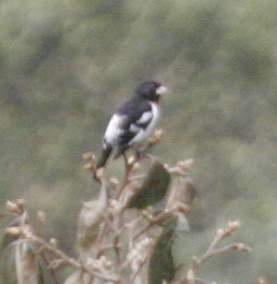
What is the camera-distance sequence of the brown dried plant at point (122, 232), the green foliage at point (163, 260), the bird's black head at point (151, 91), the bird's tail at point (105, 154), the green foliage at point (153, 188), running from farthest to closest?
the bird's black head at point (151, 91) < the bird's tail at point (105, 154) < the green foliage at point (153, 188) < the green foliage at point (163, 260) < the brown dried plant at point (122, 232)

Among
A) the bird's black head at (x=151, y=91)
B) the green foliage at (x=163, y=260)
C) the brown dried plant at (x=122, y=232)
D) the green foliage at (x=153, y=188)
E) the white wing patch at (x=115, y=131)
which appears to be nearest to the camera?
the brown dried plant at (x=122, y=232)

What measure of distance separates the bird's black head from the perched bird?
0.5 inches

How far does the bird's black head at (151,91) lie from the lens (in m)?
7.60

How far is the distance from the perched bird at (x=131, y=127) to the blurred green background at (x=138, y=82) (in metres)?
2.51

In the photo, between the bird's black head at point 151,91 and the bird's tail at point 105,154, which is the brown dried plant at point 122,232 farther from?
the bird's black head at point 151,91

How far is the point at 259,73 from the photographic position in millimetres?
11305

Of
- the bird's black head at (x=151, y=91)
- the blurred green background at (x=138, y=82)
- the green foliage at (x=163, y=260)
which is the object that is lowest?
the green foliage at (x=163, y=260)

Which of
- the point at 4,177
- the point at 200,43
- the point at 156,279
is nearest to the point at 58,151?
the point at 4,177

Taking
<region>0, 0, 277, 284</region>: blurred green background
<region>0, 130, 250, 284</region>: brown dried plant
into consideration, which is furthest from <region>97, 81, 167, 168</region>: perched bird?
<region>0, 130, 250, 284</region>: brown dried plant

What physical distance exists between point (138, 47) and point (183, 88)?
69cm

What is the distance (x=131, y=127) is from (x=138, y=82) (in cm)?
468

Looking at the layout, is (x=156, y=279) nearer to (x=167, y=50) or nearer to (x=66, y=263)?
(x=66, y=263)

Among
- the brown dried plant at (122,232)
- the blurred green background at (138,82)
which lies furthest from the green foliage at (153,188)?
the blurred green background at (138,82)

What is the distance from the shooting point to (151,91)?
25.1 feet
